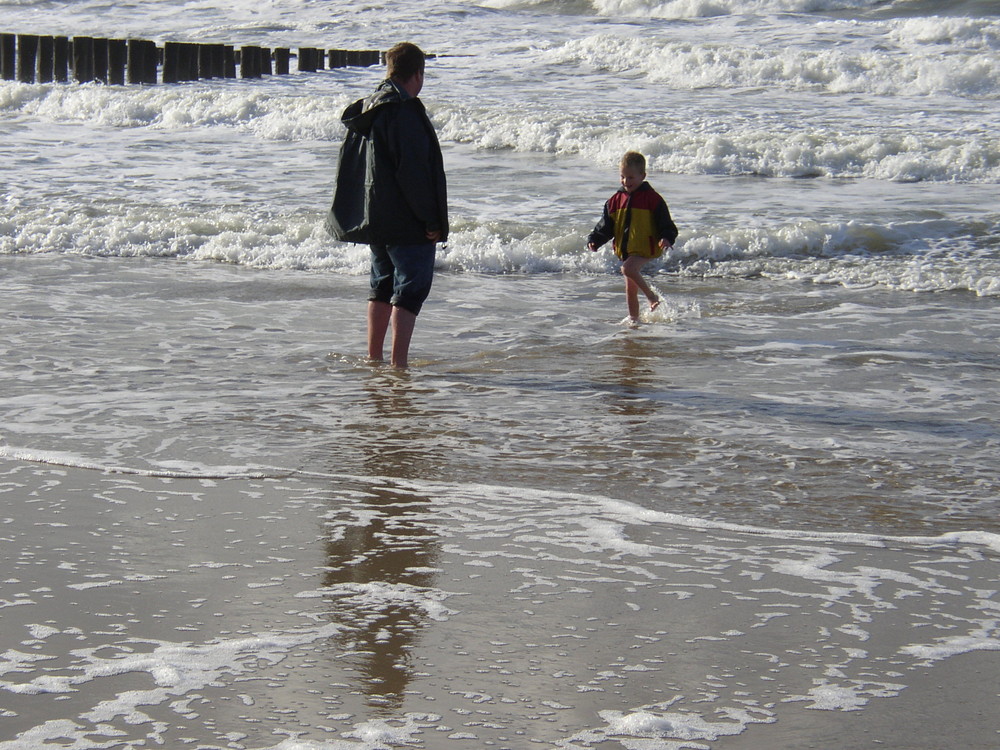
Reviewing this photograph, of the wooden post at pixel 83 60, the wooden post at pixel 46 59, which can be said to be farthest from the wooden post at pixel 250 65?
the wooden post at pixel 46 59

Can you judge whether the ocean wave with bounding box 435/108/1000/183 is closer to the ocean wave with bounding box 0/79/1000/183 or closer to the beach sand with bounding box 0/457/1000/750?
the ocean wave with bounding box 0/79/1000/183

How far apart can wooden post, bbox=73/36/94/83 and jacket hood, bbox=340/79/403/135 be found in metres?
16.9

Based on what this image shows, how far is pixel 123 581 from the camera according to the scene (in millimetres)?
3184

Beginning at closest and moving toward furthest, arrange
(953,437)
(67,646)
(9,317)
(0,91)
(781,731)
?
(781,731), (67,646), (953,437), (9,317), (0,91)

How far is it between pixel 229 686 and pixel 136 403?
284 cm

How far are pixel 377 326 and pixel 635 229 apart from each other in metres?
1.90

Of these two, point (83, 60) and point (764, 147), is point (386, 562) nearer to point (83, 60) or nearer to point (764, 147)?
point (764, 147)

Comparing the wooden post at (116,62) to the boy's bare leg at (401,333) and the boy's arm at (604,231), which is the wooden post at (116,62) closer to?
the boy's arm at (604,231)

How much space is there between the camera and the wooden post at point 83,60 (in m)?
20.7

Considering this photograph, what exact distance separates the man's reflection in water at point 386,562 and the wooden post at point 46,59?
18.5m

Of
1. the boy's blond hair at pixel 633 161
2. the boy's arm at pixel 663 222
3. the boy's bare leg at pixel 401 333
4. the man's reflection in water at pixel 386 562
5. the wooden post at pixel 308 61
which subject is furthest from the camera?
the wooden post at pixel 308 61

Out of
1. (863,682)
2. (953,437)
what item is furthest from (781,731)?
(953,437)

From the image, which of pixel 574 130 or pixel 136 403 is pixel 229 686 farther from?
pixel 574 130

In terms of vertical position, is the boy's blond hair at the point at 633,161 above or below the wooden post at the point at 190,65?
below
